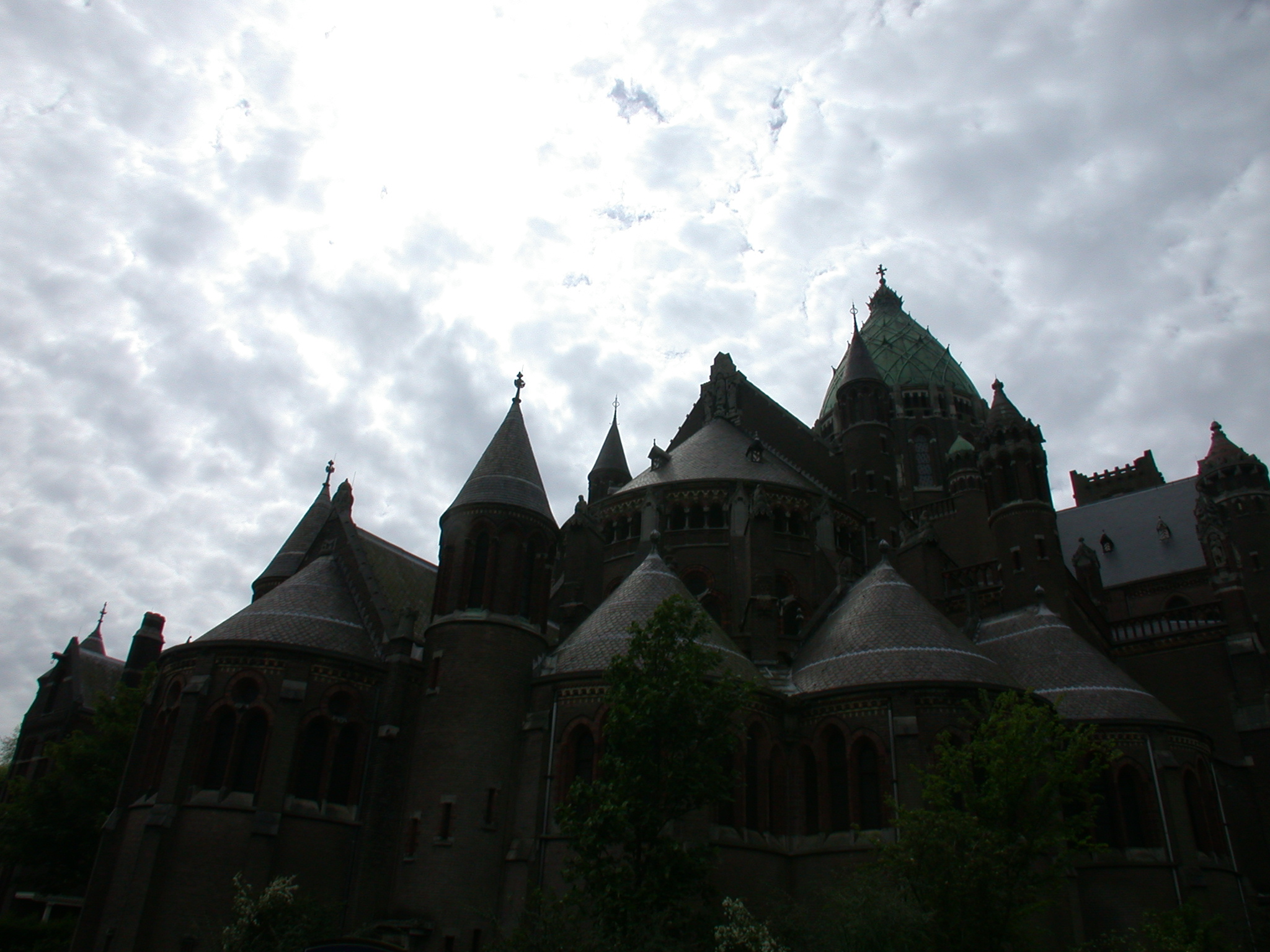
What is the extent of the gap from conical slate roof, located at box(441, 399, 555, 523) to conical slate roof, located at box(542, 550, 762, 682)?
444 centimetres

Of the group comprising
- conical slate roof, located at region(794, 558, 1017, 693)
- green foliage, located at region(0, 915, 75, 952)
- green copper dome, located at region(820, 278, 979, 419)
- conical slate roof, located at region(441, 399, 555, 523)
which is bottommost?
green foliage, located at region(0, 915, 75, 952)

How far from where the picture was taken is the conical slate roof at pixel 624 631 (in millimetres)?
29281

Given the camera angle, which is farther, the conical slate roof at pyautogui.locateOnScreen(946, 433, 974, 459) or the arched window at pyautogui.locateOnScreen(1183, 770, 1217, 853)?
the conical slate roof at pyautogui.locateOnScreen(946, 433, 974, 459)

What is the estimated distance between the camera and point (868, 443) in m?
49.2

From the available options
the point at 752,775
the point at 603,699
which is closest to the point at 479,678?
the point at 603,699

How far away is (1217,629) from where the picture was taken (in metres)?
36.9

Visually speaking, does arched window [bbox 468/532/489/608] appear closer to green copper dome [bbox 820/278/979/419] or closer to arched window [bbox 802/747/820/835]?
arched window [bbox 802/747/820/835]

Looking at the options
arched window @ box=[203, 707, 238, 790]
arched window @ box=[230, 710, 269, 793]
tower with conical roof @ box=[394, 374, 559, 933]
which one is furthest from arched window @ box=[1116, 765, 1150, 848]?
arched window @ box=[203, 707, 238, 790]

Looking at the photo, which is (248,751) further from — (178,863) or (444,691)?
(444,691)

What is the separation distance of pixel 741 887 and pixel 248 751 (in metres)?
14.6

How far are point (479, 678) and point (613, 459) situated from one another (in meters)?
32.1

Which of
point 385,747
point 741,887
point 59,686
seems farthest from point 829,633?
point 59,686

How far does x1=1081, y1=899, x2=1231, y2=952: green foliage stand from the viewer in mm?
22906

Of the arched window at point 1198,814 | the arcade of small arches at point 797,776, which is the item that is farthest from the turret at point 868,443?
the arcade of small arches at point 797,776
